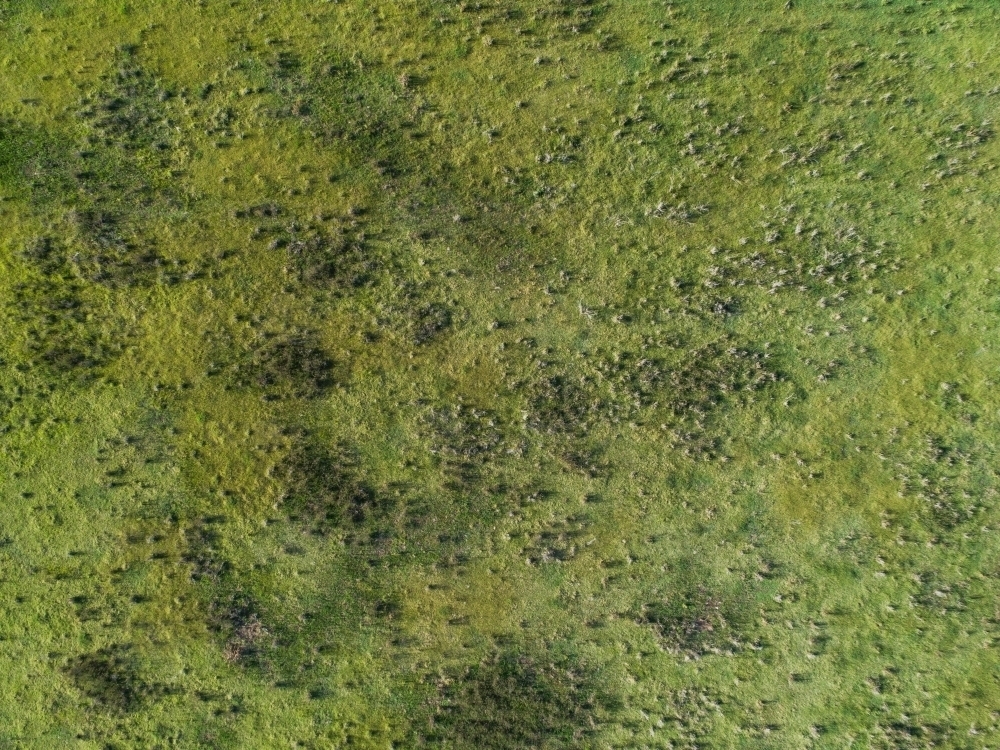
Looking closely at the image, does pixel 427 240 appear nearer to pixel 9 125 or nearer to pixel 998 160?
pixel 9 125

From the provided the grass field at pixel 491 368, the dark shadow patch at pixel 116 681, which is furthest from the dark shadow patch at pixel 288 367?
the dark shadow patch at pixel 116 681

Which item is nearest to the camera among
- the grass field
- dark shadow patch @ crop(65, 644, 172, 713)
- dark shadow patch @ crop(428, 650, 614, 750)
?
the grass field

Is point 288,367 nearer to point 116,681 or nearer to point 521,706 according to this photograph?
point 116,681

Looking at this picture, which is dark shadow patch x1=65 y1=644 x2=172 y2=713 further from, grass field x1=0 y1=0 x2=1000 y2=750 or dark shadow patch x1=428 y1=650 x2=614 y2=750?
dark shadow patch x1=428 y1=650 x2=614 y2=750

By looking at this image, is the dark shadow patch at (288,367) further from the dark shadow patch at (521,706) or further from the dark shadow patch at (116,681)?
the dark shadow patch at (521,706)

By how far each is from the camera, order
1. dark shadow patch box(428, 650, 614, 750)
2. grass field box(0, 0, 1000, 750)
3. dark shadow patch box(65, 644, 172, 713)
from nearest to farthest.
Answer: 1. grass field box(0, 0, 1000, 750)
2. dark shadow patch box(428, 650, 614, 750)
3. dark shadow patch box(65, 644, 172, 713)

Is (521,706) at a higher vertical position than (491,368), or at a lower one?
lower

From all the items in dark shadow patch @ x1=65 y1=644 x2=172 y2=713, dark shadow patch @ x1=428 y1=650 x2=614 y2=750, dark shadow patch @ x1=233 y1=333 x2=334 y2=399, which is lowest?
dark shadow patch @ x1=65 y1=644 x2=172 y2=713

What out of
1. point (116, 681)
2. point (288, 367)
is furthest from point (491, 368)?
point (116, 681)

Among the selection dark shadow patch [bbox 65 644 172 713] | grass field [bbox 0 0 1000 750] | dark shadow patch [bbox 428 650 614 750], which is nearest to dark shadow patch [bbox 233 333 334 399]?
grass field [bbox 0 0 1000 750]
